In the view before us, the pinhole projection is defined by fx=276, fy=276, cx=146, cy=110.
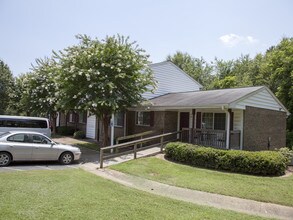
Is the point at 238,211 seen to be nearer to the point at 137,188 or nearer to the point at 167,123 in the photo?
the point at 137,188

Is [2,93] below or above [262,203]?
above

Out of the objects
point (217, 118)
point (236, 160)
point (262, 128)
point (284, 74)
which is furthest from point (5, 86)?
point (284, 74)

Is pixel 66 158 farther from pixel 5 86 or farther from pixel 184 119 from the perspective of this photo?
pixel 5 86

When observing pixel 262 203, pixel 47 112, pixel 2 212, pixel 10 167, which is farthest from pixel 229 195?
pixel 47 112

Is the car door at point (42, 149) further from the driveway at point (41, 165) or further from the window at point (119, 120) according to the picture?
the window at point (119, 120)

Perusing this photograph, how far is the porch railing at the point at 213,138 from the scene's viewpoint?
15133 millimetres

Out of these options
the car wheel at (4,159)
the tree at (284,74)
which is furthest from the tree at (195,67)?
the car wheel at (4,159)

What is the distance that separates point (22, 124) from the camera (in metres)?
16.8

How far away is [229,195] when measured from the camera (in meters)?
8.89

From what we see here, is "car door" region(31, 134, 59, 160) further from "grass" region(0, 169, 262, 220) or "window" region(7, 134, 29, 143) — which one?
"grass" region(0, 169, 262, 220)

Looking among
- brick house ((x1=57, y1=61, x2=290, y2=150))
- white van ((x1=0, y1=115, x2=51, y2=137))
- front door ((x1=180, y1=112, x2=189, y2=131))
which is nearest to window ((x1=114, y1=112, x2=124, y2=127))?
brick house ((x1=57, y1=61, x2=290, y2=150))

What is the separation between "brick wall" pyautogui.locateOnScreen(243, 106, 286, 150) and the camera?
1583 cm

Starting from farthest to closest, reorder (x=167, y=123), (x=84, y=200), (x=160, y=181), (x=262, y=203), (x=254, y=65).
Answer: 1. (x=254, y=65)
2. (x=167, y=123)
3. (x=160, y=181)
4. (x=262, y=203)
5. (x=84, y=200)

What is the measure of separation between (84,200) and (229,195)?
4618 millimetres
